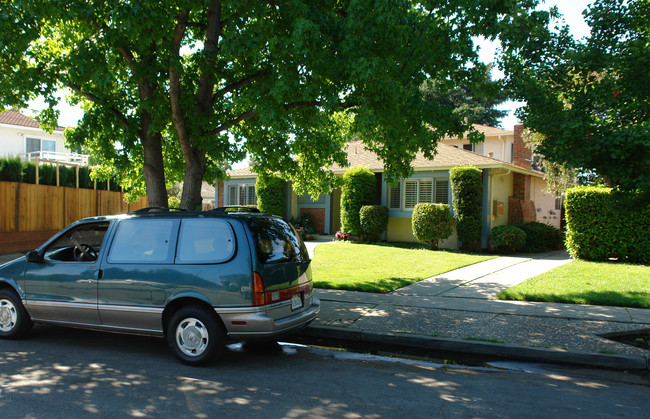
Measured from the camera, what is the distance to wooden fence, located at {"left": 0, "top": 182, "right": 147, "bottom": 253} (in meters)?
14.9

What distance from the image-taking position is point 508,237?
55.1 feet

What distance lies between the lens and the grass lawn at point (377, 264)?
1074cm

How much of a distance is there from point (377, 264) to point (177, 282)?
892 centimetres

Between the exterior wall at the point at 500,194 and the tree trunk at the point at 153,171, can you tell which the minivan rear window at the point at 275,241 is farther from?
the exterior wall at the point at 500,194

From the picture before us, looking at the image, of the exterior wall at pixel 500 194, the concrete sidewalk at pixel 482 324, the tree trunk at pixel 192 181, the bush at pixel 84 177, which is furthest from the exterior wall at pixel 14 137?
the concrete sidewalk at pixel 482 324

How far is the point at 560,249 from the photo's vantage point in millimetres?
19250

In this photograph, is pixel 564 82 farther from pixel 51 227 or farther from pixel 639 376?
pixel 51 227

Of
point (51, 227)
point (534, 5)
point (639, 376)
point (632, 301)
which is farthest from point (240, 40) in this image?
point (51, 227)

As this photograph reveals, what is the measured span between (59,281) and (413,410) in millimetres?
4730

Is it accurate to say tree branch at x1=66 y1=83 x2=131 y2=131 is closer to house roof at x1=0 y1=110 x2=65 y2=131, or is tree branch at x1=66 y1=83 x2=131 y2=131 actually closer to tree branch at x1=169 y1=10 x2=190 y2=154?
tree branch at x1=169 y1=10 x2=190 y2=154

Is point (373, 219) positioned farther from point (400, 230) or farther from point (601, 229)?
point (601, 229)

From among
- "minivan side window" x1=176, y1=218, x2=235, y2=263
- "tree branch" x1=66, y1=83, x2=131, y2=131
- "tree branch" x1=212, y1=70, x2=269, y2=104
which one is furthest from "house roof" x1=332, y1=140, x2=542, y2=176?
"minivan side window" x1=176, y1=218, x2=235, y2=263

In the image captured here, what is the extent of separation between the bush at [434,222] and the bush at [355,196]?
2.82m

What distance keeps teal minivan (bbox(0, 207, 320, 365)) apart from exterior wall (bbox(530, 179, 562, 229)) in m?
19.0
